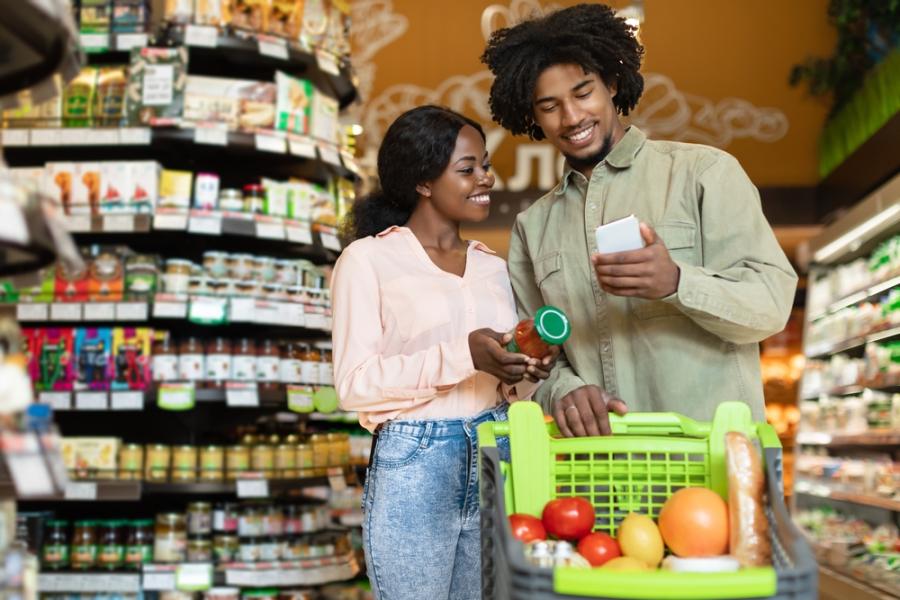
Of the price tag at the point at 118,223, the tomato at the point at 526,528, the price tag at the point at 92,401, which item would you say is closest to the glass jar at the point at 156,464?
the price tag at the point at 92,401

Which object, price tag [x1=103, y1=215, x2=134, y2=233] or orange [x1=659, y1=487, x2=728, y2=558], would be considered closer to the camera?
orange [x1=659, y1=487, x2=728, y2=558]

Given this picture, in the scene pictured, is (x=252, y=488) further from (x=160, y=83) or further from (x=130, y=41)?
(x=130, y=41)

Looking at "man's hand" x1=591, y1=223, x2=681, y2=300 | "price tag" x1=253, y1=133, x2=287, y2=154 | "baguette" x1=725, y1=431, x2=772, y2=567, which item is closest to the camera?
"baguette" x1=725, y1=431, x2=772, y2=567

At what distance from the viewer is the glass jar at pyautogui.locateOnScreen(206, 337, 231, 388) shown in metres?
4.01

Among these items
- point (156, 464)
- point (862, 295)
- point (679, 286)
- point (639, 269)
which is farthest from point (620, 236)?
point (862, 295)

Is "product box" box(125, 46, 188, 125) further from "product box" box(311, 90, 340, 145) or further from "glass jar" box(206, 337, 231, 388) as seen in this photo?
"glass jar" box(206, 337, 231, 388)

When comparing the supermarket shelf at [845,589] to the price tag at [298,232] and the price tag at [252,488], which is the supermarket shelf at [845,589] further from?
the price tag at [298,232]

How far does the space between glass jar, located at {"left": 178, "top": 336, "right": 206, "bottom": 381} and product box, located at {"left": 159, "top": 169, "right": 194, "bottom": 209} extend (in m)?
0.54

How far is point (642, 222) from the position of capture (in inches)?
82.3

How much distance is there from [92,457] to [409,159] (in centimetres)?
202

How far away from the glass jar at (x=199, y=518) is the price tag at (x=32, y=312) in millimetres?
920

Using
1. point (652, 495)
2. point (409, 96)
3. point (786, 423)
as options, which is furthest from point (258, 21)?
point (786, 423)

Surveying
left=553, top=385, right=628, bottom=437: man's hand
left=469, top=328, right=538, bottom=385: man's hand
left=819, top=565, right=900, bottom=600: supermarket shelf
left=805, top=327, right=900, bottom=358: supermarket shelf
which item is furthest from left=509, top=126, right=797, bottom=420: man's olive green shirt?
left=805, top=327, right=900, bottom=358: supermarket shelf

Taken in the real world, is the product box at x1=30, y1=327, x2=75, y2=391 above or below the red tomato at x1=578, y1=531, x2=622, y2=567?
above
